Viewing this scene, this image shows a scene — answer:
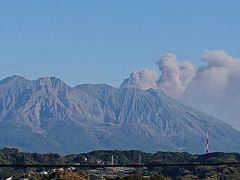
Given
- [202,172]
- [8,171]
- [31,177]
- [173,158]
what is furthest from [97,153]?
[31,177]

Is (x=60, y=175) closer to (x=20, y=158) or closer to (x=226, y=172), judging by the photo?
(x=226, y=172)

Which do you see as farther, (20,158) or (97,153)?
(97,153)

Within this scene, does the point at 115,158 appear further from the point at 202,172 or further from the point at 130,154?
the point at 202,172

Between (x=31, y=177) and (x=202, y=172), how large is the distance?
107 feet

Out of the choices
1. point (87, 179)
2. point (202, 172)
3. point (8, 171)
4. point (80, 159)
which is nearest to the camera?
point (87, 179)

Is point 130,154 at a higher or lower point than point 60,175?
higher

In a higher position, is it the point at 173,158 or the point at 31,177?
the point at 173,158

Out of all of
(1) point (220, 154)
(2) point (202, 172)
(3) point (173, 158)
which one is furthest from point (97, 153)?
(2) point (202, 172)

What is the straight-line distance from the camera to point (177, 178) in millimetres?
106375

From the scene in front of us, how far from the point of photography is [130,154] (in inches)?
6457

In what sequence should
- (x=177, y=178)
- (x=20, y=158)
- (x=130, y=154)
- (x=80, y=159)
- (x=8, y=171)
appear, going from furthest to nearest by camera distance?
(x=130, y=154) → (x=80, y=159) → (x=20, y=158) → (x=8, y=171) → (x=177, y=178)

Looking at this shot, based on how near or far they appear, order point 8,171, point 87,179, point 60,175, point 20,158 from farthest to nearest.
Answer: point 20,158, point 8,171, point 87,179, point 60,175

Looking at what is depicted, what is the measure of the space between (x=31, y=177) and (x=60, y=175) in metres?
9.50

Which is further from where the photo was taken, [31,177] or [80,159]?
[80,159]
